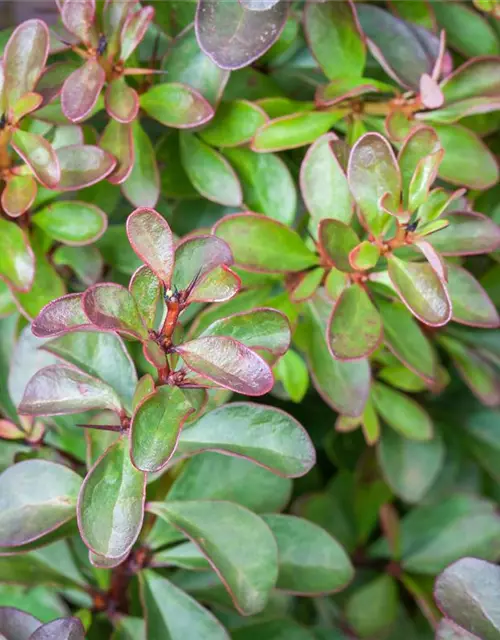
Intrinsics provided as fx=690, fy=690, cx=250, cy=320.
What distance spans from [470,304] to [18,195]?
1.33 ft

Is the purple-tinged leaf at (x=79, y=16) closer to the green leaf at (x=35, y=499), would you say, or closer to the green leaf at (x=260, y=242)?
the green leaf at (x=260, y=242)

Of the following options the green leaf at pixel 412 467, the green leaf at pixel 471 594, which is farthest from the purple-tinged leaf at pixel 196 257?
the green leaf at pixel 412 467

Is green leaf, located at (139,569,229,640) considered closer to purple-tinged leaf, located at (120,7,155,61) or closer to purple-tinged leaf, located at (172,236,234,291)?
purple-tinged leaf, located at (172,236,234,291)

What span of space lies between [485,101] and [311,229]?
19cm

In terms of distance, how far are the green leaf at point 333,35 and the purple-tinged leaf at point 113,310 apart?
0.34 m

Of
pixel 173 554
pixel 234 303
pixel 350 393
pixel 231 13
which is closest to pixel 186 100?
pixel 231 13

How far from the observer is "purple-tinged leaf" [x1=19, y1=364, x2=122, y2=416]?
0.51 meters

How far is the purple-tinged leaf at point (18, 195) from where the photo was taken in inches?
22.6

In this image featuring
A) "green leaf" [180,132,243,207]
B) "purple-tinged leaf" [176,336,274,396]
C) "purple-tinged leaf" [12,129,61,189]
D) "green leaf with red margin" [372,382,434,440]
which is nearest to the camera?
"purple-tinged leaf" [176,336,274,396]

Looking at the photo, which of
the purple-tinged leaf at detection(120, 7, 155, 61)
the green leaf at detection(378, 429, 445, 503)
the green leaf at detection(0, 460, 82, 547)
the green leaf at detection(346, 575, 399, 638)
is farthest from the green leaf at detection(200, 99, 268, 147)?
the green leaf at detection(346, 575, 399, 638)

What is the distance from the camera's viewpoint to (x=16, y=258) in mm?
590

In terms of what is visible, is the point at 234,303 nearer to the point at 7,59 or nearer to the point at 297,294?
the point at 297,294

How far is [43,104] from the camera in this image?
0.59m

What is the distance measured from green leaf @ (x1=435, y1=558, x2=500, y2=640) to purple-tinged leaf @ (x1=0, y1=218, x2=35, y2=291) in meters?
0.43
